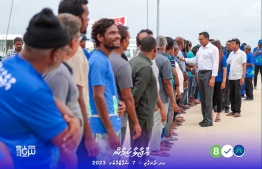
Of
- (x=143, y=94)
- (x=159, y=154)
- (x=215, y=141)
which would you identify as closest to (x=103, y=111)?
(x=143, y=94)

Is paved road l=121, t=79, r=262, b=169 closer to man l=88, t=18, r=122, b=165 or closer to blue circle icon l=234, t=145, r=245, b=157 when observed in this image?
blue circle icon l=234, t=145, r=245, b=157

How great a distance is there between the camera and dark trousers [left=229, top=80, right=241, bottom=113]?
910cm

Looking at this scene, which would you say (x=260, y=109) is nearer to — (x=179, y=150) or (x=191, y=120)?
(x=191, y=120)

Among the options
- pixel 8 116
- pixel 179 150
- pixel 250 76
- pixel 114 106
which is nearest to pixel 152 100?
pixel 114 106

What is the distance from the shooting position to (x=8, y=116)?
1.66 m

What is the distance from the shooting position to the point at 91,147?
267cm

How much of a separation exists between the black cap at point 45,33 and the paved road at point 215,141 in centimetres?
332

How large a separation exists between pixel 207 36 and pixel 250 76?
5254 millimetres

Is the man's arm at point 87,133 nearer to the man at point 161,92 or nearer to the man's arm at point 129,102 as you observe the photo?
the man's arm at point 129,102

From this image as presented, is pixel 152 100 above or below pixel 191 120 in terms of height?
above

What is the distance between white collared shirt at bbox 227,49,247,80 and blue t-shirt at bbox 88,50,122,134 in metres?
6.67

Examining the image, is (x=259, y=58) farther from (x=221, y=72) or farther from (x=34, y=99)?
(x=34, y=99)

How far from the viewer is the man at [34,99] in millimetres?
1614

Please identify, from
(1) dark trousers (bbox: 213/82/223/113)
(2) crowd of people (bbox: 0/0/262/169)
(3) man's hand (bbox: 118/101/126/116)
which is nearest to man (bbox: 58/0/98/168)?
(2) crowd of people (bbox: 0/0/262/169)
